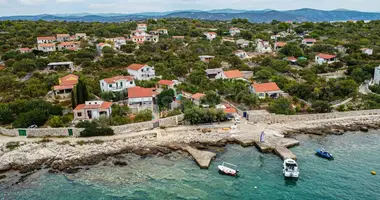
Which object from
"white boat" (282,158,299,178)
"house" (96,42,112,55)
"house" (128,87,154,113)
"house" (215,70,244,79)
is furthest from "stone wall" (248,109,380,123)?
"house" (96,42,112,55)

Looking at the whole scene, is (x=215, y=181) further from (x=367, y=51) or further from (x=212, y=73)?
(x=367, y=51)

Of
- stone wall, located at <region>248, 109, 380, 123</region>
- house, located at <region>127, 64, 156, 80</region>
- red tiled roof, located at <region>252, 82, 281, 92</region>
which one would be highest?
house, located at <region>127, 64, 156, 80</region>

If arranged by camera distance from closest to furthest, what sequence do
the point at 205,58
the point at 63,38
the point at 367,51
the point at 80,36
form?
the point at 205,58
the point at 367,51
the point at 63,38
the point at 80,36

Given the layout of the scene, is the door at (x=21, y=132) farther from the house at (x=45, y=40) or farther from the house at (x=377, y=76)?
the house at (x=377, y=76)

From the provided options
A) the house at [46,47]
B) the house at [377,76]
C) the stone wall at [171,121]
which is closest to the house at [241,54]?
the house at [377,76]

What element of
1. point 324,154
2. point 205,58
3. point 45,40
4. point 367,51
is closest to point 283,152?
point 324,154

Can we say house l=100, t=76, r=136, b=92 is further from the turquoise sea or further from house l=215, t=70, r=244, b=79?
house l=215, t=70, r=244, b=79

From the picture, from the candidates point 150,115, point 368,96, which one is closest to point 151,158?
point 150,115
